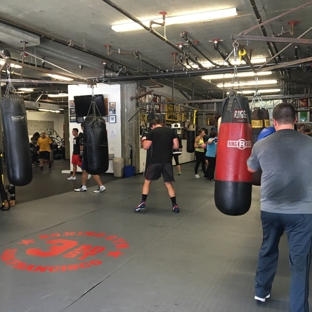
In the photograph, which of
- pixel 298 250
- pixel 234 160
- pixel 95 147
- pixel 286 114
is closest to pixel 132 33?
pixel 95 147

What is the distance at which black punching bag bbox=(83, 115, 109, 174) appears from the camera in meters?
5.26

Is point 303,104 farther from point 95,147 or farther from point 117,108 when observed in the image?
point 95,147

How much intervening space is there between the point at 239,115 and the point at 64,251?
2294mm

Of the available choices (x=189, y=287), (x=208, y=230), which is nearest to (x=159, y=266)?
(x=189, y=287)

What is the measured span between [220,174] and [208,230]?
5.55 ft

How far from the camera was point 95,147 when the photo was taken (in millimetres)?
5273

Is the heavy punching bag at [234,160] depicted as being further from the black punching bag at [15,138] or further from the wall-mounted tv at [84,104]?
the wall-mounted tv at [84,104]

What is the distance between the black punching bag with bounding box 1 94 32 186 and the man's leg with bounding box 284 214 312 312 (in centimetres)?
306

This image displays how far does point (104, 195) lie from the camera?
675 centimetres

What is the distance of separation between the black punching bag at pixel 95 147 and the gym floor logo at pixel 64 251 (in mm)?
1351

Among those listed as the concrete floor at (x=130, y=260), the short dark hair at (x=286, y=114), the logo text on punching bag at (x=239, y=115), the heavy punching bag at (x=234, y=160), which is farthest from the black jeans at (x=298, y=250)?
the logo text on punching bag at (x=239, y=115)

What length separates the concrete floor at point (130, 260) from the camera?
251cm

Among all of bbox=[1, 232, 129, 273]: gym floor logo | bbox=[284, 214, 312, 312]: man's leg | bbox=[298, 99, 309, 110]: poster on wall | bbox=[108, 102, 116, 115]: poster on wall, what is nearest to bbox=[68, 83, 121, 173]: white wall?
bbox=[108, 102, 116, 115]: poster on wall

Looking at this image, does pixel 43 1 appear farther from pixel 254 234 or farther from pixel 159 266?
pixel 254 234
